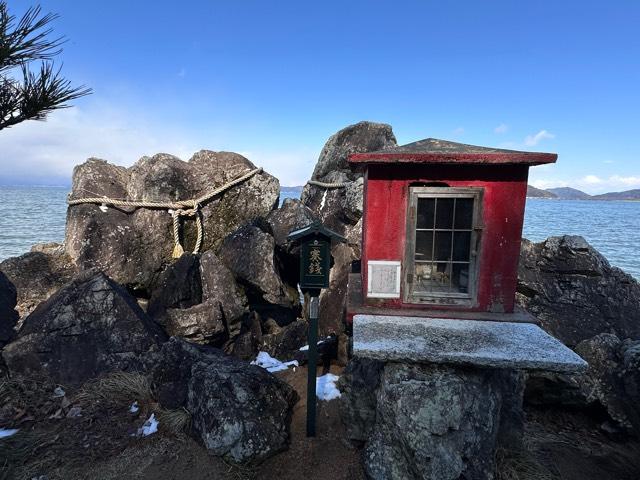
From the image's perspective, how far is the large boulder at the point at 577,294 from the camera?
8.20m

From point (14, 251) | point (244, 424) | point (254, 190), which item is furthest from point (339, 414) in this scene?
point (14, 251)

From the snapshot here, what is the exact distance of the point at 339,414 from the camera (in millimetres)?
5832

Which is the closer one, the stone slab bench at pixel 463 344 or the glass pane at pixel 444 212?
the stone slab bench at pixel 463 344

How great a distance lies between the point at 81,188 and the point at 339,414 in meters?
9.64

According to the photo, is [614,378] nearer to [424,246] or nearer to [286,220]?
[424,246]

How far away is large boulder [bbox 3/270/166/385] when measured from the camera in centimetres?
602

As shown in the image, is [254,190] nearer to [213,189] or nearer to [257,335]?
[213,189]

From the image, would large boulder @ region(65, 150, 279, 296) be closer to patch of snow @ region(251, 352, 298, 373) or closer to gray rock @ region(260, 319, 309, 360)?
gray rock @ region(260, 319, 309, 360)

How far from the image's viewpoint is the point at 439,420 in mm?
3871

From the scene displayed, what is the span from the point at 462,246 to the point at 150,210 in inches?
344

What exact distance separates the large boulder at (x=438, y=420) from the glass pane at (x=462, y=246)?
6.21ft

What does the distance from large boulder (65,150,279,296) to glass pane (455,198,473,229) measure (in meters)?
6.95

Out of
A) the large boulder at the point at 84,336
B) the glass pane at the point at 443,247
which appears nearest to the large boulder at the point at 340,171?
the glass pane at the point at 443,247

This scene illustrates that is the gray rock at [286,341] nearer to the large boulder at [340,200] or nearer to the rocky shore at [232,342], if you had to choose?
the rocky shore at [232,342]
